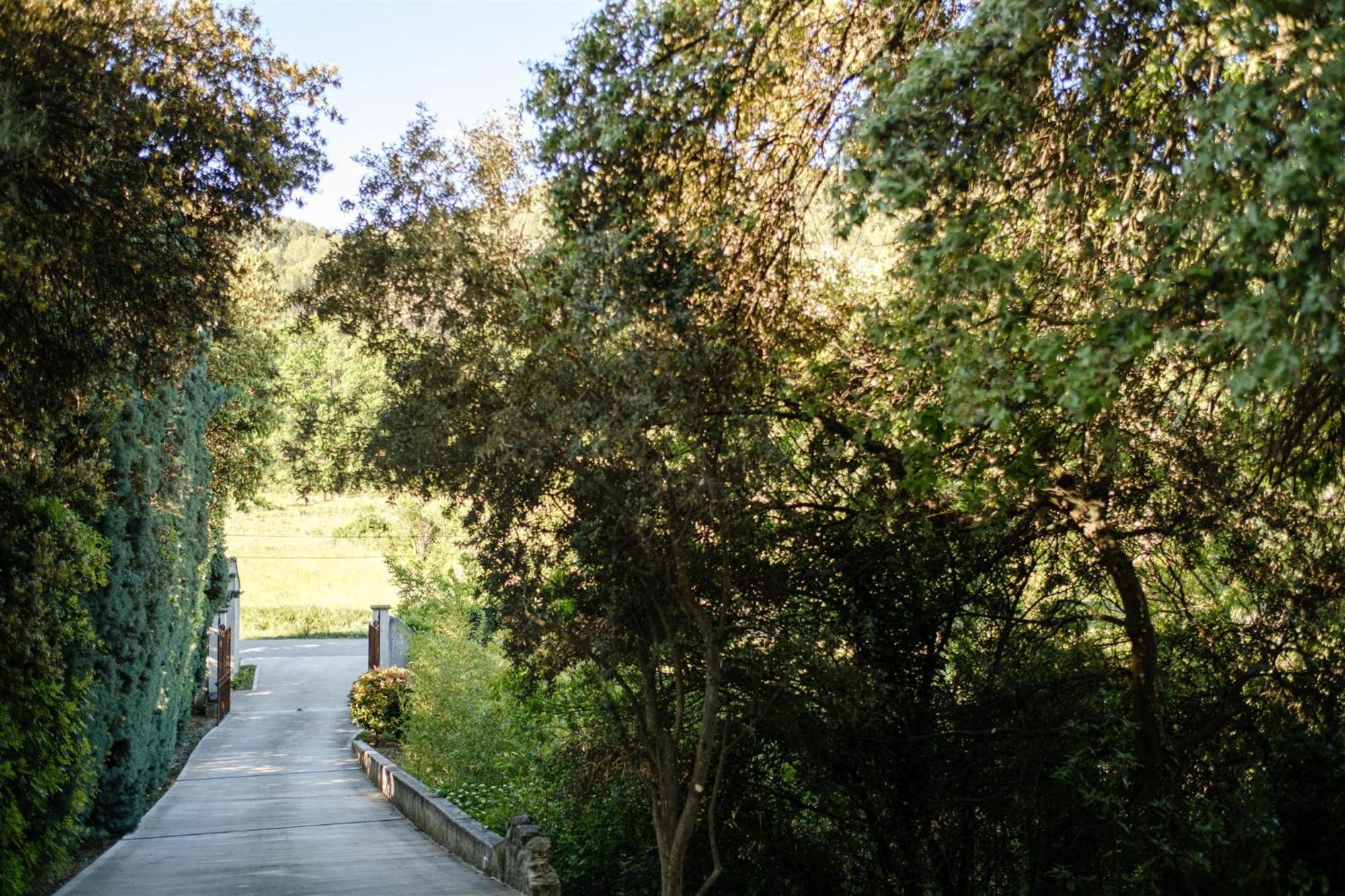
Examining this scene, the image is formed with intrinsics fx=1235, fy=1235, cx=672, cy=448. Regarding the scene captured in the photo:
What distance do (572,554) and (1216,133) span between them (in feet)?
15.0

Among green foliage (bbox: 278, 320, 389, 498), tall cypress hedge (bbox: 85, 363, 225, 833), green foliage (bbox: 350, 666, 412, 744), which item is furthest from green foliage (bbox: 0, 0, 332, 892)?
green foliage (bbox: 350, 666, 412, 744)

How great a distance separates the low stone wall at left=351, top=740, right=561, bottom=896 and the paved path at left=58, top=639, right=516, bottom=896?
6.3 inches

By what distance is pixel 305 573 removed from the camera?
54.7m

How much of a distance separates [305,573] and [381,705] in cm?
3369

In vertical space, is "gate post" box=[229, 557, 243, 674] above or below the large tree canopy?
above

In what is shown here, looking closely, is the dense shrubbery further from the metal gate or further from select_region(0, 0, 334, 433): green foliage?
the metal gate

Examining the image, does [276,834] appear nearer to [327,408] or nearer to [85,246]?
[327,408]

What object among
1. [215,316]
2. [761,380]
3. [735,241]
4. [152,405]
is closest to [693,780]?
[761,380]

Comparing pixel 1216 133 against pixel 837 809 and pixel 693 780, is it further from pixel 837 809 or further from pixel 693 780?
pixel 837 809

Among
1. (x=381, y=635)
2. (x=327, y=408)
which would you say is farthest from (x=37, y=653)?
(x=381, y=635)

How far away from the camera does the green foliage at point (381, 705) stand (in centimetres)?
2248

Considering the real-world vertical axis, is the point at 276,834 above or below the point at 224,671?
below

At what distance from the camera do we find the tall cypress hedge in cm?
1254

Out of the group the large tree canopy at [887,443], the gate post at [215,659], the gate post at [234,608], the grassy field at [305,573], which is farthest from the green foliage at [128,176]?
the grassy field at [305,573]
